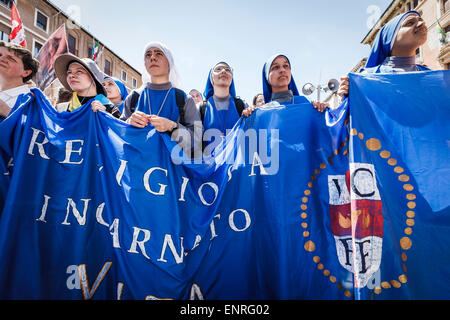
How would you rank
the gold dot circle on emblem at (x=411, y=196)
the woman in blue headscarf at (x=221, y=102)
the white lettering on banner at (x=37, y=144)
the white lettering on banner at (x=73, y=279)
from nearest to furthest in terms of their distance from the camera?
the gold dot circle on emblem at (x=411, y=196), the white lettering on banner at (x=73, y=279), the white lettering on banner at (x=37, y=144), the woman in blue headscarf at (x=221, y=102)

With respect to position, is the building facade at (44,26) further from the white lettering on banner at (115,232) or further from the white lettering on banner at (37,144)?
the white lettering on banner at (115,232)

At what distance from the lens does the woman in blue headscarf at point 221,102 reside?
2863 mm

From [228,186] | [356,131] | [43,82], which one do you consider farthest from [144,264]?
[43,82]

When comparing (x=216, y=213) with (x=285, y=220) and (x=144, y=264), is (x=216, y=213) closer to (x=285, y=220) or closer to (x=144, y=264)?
(x=285, y=220)

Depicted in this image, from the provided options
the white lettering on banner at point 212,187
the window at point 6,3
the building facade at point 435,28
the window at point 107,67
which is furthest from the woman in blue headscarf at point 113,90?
the window at point 107,67

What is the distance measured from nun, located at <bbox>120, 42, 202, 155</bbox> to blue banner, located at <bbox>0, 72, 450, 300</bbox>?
205mm

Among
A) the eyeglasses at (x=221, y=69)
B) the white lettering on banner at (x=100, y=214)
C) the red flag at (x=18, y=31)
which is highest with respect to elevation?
the red flag at (x=18, y=31)

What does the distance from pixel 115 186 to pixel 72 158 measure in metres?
0.53

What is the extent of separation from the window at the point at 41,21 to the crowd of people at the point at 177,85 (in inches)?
870

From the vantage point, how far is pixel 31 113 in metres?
2.33

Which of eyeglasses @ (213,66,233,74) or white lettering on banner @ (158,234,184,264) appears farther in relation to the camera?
→ eyeglasses @ (213,66,233,74)

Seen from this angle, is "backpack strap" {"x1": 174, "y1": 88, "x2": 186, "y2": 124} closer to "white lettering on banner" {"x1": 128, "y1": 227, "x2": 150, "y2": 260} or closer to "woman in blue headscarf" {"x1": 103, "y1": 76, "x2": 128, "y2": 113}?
"white lettering on banner" {"x1": 128, "y1": 227, "x2": 150, "y2": 260}

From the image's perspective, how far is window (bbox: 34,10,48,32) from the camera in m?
18.3

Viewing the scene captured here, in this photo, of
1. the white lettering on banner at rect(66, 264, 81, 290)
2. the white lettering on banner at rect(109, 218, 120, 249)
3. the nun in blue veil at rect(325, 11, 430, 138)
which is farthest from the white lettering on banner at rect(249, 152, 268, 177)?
the white lettering on banner at rect(66, 264, 81, 290)
